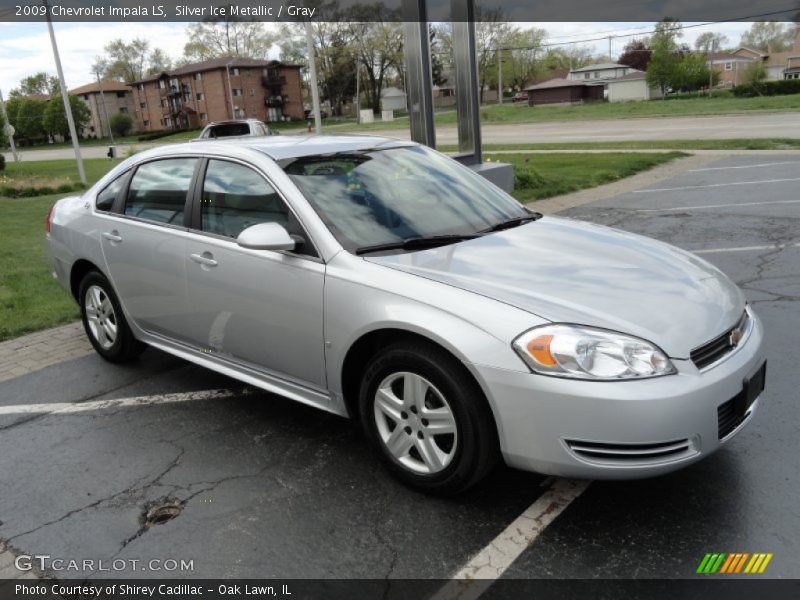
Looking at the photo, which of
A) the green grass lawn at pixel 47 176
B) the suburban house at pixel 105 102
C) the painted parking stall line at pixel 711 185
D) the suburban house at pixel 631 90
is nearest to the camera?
the painted parking stall line at pixel 711 185

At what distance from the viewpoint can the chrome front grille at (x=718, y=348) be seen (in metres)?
2.84

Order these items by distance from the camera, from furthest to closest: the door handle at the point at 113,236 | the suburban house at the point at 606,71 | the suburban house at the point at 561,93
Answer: the suburban house at the point at 606,71, the suburban house at the point at 561,93, the door handle at the point at 113,236

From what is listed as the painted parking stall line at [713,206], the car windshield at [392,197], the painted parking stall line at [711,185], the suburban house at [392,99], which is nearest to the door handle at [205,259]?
the car windshield at [392,197]

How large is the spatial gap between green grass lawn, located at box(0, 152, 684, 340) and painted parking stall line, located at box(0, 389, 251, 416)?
2.02 m

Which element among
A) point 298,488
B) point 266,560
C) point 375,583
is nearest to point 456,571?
point 375,583

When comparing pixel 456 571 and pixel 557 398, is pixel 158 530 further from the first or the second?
pixel 557 398

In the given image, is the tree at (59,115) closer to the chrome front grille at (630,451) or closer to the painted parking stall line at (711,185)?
the painted parking stall line at (711,185)

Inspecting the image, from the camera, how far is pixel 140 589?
8.96 ft

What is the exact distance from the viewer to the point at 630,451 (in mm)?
2697

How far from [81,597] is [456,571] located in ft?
4.73

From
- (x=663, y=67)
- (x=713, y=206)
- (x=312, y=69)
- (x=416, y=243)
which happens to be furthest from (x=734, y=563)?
(x=663, y=67)

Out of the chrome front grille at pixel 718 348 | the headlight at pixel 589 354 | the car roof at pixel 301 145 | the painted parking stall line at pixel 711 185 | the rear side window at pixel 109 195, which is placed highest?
the car roof at pixel 301 145

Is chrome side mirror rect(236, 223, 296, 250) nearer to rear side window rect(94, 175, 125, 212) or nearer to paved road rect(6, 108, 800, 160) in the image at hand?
rear side window rect(94, 175, 125, 212)
